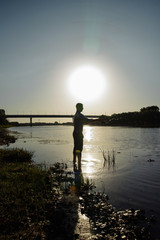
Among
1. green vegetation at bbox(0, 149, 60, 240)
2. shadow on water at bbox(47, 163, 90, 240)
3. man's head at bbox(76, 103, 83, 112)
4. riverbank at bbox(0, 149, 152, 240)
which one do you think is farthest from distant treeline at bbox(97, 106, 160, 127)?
riverbank at bbox(0, 149, 152, 240)

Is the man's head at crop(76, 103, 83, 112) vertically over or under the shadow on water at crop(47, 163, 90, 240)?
over

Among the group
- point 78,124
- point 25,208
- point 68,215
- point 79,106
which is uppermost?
point 79,106

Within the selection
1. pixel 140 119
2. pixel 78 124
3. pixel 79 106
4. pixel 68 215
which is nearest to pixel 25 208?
pixel 68 215

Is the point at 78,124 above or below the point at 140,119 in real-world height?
below

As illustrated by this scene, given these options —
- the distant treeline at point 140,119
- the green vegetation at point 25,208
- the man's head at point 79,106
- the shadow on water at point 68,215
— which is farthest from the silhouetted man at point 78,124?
the distant treeline at point 140,119

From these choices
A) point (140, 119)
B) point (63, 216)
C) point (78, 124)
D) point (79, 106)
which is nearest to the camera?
point (63, 216)

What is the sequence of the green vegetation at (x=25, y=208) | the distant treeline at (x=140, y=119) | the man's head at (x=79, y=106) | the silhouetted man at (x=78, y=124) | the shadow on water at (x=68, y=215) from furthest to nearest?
the distant treeline at (x=140, y=119) < the man's head at (x=79, y=106) < the silhouetted man at (x=78, y=124) < the shadow on water at (x=68, y=215) < the green vegetation at (x=25, y=208)

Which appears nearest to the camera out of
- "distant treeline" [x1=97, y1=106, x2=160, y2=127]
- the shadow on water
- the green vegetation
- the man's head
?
the green vegetation

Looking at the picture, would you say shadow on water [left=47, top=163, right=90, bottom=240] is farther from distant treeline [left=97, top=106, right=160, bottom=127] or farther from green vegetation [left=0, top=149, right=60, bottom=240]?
distant treeline [left=97, top=106, right=160, bottom=127]

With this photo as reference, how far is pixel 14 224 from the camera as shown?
5.00 m

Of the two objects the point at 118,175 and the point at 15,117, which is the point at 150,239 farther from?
the point at 15,117

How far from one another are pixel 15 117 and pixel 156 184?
196029 mm

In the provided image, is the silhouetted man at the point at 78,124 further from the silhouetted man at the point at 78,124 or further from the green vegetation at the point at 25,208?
the green vegetation at the point at 25,208

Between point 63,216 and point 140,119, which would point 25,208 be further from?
point 140,119
